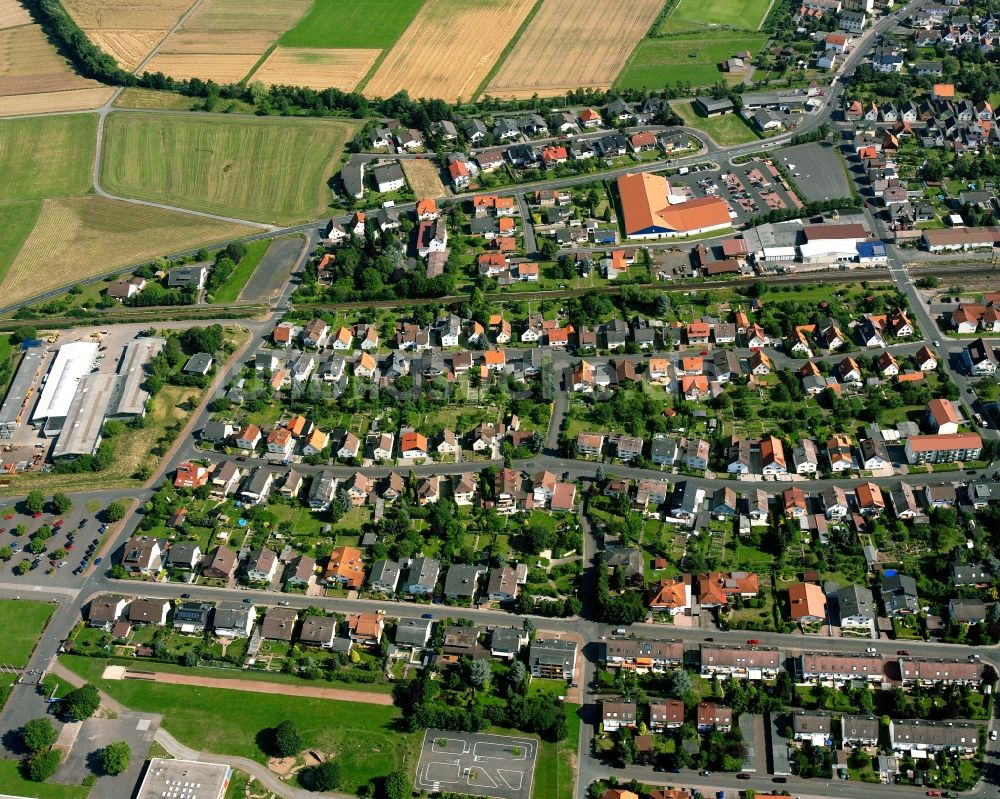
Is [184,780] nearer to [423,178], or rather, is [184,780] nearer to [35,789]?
[35,789]

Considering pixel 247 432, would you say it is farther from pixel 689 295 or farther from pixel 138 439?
pixel 689 295

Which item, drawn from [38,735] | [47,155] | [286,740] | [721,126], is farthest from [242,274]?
[721,126]

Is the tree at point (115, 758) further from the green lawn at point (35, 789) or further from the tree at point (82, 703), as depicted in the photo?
the tree at point (82, 703)

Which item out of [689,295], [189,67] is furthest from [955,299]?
[189,67]

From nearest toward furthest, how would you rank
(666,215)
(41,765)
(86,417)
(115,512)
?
(41,765), (115,512), (86,417), (666,215)

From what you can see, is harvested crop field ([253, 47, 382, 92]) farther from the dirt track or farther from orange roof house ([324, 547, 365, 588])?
the dirt track

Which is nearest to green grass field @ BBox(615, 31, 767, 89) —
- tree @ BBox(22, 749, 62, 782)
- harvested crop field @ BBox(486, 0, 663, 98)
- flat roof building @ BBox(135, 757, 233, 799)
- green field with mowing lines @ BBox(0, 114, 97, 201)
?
harvested crop field @ BBox(486, 0, 663, 98)
